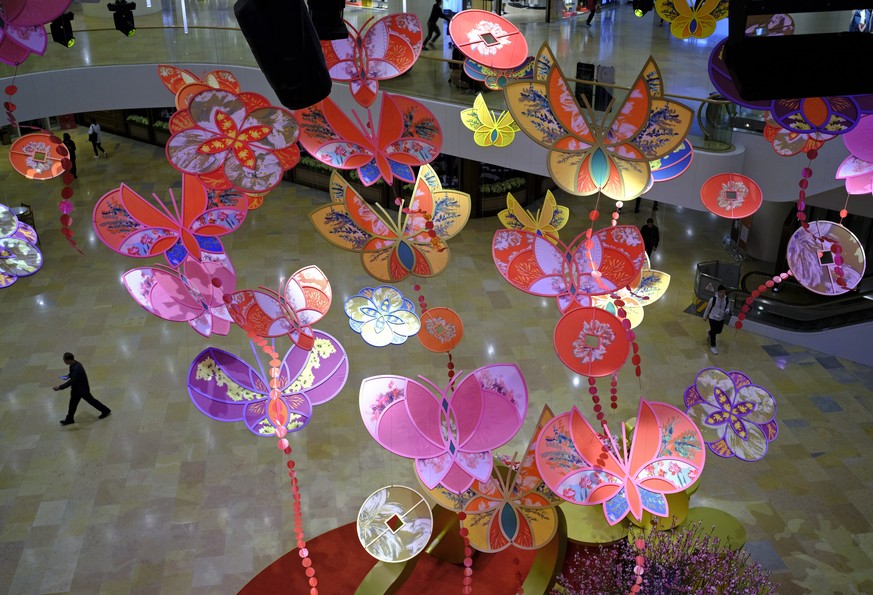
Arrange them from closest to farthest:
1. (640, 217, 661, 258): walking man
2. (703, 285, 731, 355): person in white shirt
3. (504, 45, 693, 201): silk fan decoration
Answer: (504, 45, 693, 201): silk fan decoration → (703, 285, 731, 355): person in white shirt → (640, 217, 661, 258): walking man

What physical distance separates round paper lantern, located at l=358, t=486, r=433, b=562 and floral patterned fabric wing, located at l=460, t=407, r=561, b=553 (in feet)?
1.15

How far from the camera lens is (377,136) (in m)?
5.63

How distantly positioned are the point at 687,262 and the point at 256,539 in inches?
298

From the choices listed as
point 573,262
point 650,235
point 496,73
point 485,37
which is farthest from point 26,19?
point 650,235

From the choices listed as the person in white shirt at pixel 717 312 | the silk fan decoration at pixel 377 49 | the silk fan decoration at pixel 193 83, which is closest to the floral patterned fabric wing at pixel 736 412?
the silk fan decoration at pixel 377 49

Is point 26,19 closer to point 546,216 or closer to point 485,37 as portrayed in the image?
point 485,37

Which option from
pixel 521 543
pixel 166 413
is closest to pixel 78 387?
pixel 166 413

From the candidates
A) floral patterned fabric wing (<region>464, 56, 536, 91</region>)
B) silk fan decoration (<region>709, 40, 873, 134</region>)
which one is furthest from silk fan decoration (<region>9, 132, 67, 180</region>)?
silk fan decoration (<region>709, 40, 873, 134</region>)

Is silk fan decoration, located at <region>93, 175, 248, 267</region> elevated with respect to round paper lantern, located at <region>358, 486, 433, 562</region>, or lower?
elevated

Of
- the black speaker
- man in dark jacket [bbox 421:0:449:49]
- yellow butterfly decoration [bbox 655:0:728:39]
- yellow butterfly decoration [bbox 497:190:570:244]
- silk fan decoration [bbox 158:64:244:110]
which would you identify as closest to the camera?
the black speaker

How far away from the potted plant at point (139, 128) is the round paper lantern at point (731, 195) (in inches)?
574

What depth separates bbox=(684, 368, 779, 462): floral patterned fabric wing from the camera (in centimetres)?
619

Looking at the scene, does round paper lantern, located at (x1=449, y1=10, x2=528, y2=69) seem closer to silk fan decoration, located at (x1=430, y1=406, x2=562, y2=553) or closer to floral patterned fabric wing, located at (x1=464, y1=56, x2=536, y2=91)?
floral patterned fabric wing, located at (x1=464, y1=56, x2=536, y2=91)

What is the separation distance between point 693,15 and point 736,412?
9.20 ft
